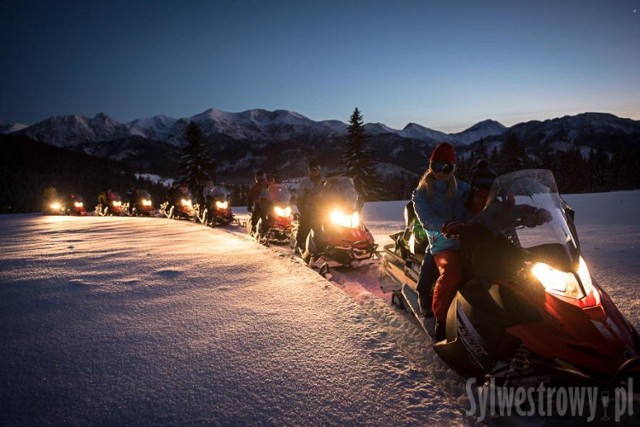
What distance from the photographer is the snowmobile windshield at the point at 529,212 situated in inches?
96.0

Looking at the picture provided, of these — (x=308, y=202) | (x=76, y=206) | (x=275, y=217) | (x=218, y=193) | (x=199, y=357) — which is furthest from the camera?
(x=76, y=206)

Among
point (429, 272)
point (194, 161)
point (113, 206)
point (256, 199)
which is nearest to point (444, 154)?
point (429, 272)

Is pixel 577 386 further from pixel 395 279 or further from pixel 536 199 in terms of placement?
pixel 395 279

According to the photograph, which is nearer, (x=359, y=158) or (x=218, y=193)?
(x=218, y=193)

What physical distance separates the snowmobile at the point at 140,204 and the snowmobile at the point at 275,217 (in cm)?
1608

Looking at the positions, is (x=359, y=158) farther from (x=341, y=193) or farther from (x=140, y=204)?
(x=341, y=193)

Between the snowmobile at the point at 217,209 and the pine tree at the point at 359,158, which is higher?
the pine tree at the point at 359,158

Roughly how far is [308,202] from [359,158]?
1073 inches

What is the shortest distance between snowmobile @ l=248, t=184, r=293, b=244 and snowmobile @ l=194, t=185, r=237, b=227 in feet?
17.2

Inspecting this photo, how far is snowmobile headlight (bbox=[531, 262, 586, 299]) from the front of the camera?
2123mm

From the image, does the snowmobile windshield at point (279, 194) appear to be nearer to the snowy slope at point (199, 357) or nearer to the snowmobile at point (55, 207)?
the snowy slope at point (199, 357)

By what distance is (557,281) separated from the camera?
7.22 feet

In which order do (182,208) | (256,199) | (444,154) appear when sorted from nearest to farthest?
(444,154) < (256,199) < (182,208)

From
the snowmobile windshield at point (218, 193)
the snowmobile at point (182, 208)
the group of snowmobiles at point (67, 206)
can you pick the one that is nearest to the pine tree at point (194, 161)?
the group of snowmobiles at point (67, 206)
